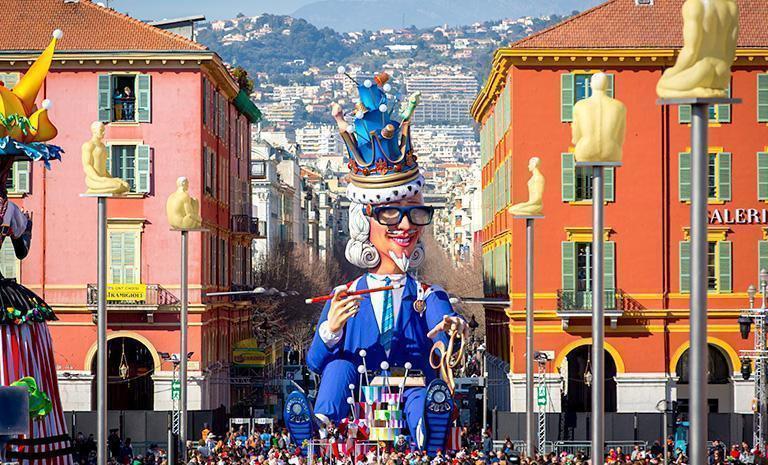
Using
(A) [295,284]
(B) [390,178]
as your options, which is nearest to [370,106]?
(B) [390,178]

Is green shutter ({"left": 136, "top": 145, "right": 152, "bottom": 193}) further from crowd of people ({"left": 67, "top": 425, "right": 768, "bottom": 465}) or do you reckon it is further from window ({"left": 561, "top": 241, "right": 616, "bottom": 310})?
window ({"left": 561, "top": 241, "right": 616, "bottom": 310})

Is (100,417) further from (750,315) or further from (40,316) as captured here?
(750,315)

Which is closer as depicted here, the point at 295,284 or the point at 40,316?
the point at 40,316

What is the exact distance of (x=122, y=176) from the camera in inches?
2363

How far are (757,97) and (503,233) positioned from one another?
36.3 ft

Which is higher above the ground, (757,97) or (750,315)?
(757,97)

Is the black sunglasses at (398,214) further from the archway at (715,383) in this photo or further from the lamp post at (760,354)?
the archway at (715,383)

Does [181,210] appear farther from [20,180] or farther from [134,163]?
[20,180]

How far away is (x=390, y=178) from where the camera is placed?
4403 cm

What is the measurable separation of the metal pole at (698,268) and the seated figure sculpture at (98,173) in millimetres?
14682

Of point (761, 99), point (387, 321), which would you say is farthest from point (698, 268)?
point (761, 99)

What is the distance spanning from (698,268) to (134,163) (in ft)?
138

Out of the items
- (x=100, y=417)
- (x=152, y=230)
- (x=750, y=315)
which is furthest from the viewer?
(x=152, y=230)

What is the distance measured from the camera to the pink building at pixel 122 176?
59344 mm
